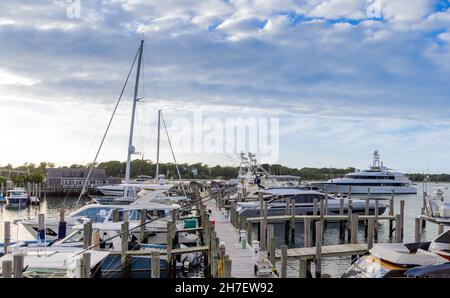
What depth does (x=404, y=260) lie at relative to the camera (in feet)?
26.0

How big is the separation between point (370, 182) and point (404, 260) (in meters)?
Answer: 56.0

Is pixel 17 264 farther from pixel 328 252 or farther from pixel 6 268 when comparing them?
pixel 328 252

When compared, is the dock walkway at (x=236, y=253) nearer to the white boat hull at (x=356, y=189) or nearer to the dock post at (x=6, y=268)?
the dock post at (x=6, y=268)

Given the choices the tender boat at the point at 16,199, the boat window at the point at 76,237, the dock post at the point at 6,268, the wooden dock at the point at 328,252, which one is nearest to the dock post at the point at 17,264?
the dock post at the point at 6,268

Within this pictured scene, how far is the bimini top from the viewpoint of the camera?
7.82m

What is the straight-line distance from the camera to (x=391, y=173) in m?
65.4

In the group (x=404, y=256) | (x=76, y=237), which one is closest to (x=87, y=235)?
(x=76, y=237)

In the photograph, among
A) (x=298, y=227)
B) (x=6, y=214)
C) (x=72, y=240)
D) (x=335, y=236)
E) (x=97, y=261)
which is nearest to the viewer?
(x=97, y=261)

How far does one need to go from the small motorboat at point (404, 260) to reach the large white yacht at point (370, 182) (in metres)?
51.6

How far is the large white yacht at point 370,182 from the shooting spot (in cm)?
6078
